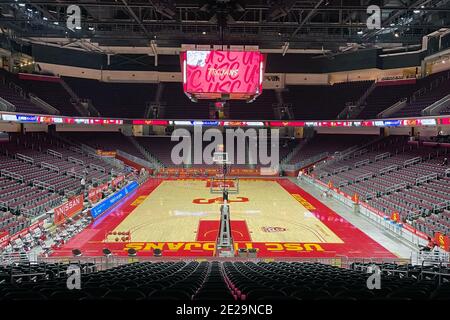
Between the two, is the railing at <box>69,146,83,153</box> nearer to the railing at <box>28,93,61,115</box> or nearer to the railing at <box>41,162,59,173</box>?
the railing at <box>28,93,61,115</box>

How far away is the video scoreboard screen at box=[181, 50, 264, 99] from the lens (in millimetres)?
25328

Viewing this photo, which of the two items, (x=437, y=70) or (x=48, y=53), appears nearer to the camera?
(x=437, y=70)

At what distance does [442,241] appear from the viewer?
15.3 metres

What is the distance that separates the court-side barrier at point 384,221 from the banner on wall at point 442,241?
66 centimetres

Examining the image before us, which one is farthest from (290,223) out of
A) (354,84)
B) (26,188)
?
(354,84)

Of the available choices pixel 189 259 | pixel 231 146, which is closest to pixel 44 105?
pixel 231 146

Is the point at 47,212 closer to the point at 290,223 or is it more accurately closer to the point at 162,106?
the point at 290,223

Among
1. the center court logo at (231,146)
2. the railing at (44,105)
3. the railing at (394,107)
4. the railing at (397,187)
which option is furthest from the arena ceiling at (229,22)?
the center court logo at (231,146)

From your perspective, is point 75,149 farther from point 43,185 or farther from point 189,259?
point 189,259

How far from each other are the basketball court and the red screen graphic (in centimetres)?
867

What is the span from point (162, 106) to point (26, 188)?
2470cm

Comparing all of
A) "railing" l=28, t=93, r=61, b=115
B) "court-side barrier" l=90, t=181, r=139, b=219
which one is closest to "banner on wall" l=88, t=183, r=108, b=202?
"court-side barrier" l=90, t=181, r=139, b=219

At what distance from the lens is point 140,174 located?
38.0 metres

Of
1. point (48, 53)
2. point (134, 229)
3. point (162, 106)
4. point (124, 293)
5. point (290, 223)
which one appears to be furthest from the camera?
point (162, 106)
